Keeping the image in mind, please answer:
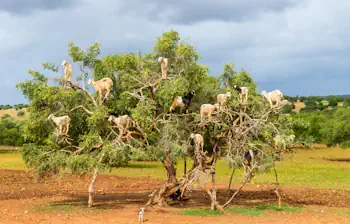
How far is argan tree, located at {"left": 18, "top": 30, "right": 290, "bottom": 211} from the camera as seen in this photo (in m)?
15.6

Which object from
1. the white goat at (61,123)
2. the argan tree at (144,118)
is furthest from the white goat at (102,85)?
the white goat at (61,123)

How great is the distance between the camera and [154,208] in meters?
17.2

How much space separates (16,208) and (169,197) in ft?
20.9

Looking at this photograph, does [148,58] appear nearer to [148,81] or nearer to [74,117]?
[148,81]

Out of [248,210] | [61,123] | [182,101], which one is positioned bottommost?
[248,210]

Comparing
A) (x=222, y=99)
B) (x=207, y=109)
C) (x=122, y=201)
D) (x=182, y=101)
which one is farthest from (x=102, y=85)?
(x=122, y=201)

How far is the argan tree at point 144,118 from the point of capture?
15641 millimetres

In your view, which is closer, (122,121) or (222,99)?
(222,99)

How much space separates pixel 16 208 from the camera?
17906mm

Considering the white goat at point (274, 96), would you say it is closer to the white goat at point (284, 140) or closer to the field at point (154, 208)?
the white goat at point (284, 140)

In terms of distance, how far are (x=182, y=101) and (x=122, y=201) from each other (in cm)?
716

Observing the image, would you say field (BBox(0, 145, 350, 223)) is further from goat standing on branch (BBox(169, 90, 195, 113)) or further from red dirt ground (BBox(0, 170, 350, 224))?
goat standing on branch (BBox(169, 90, 195, 113))

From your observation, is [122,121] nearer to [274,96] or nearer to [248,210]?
[274,96]

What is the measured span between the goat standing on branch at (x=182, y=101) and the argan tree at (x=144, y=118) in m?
0.20
